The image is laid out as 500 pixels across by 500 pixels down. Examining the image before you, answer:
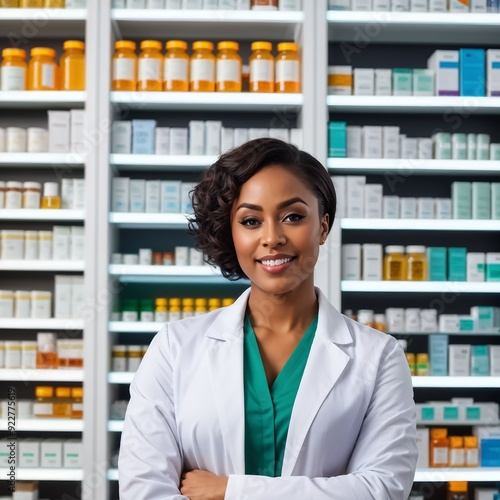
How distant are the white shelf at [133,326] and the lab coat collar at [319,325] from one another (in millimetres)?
1904

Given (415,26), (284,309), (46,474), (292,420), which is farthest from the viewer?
(415,26)

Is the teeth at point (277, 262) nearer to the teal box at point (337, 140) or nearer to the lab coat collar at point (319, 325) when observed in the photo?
the lab coat collar at point (319, 325)

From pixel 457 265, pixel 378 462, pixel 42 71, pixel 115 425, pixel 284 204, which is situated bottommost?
pixel 115 425

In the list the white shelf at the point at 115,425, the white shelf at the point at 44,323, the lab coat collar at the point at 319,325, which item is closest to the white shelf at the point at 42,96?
the white shelf at the point at 44,323

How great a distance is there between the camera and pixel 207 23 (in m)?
3.51

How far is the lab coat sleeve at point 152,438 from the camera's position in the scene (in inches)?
53.4

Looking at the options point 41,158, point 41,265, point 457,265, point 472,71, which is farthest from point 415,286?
point 41,158

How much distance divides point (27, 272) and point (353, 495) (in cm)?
283

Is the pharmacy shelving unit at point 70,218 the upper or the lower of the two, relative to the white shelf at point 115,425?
upper

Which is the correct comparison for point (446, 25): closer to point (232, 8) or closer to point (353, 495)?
point (232, 8)

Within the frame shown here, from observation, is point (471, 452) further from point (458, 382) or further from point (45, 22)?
point (45, 22)

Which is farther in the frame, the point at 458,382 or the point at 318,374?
the point at 458,382

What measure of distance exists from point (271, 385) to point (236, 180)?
16.0 inches

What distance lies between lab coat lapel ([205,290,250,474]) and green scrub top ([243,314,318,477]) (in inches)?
0.9
